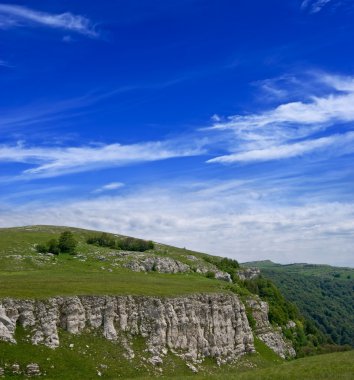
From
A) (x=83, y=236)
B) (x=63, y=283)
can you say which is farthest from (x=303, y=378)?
(x=83, y=236)

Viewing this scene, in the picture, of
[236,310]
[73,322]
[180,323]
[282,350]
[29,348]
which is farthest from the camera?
[282,350]

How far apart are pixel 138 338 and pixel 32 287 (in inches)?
683

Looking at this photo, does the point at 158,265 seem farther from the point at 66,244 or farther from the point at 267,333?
the point at 267,333

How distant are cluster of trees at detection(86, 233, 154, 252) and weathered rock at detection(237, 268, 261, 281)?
3136 cm

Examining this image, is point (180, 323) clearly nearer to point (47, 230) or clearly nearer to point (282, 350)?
point (282, 350)

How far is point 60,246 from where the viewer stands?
379 feet

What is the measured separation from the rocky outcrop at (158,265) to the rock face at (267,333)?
23112 mm

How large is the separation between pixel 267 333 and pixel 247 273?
52.6 metres

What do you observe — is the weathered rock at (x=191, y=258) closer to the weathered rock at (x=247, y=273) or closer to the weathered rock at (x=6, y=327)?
the weathered rock at (x=247, y=273)

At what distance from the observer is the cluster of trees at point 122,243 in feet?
447

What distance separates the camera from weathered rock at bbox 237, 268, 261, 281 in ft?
493

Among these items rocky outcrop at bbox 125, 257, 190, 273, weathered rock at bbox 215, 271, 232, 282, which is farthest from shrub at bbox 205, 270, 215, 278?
rocky outcrop at bbox 125, 257, 190, 273

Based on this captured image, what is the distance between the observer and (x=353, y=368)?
188 ft

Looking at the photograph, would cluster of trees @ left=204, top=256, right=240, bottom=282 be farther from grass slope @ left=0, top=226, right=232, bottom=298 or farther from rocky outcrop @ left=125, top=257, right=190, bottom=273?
rocky outcrop @ left=125, top=257, right=190, bottom=273
